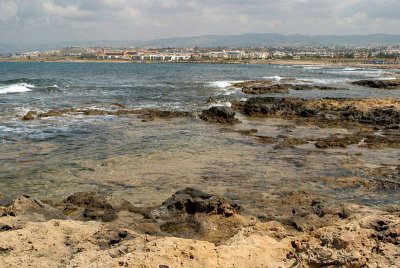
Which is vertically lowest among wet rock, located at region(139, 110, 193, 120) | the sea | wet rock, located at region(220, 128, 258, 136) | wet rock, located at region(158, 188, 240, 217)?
the sea

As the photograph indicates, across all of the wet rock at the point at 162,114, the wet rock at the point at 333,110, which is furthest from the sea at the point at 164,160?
the wet rock at the point at 333,110

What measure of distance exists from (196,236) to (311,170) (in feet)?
19.9

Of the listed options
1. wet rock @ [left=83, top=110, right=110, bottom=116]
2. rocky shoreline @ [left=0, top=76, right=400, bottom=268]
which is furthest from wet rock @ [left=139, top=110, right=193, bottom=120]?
rocky shoreline @ [left=0, top=76, right=400, bottom=268]

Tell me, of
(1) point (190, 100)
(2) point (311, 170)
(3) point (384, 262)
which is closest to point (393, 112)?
(2) point (311, 170)

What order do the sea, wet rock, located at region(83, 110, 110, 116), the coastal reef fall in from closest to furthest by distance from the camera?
the coastal reef → the sea → wet rock, located at region(83, 110, 110, 116)

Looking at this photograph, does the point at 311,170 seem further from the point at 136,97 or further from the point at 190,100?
the point at 136,97

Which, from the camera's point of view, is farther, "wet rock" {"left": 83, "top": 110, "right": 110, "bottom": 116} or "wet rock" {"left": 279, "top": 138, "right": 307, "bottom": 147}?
"wet rock" {"left": 83, "top": 110, "right": 110, "bottom": 116}

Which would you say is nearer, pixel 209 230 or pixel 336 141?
pixel 209 230

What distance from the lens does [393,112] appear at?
19.5 meters

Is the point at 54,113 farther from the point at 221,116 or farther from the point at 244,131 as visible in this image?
the point at 244,131

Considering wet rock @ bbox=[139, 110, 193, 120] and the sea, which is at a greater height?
wet rock @ bbox=[139, 110, 193, 120]

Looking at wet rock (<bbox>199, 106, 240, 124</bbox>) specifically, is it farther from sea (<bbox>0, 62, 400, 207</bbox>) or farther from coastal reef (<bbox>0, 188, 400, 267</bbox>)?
coastal reef (<bbox>0, 188, 400, 267</bbox>)

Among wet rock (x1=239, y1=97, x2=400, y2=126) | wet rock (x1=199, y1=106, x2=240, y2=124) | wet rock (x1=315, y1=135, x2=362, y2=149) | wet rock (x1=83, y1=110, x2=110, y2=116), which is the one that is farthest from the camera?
wet rock (x1=83, y1=110, x2=110, y2=116)

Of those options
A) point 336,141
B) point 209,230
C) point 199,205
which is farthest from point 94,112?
point 209,230
